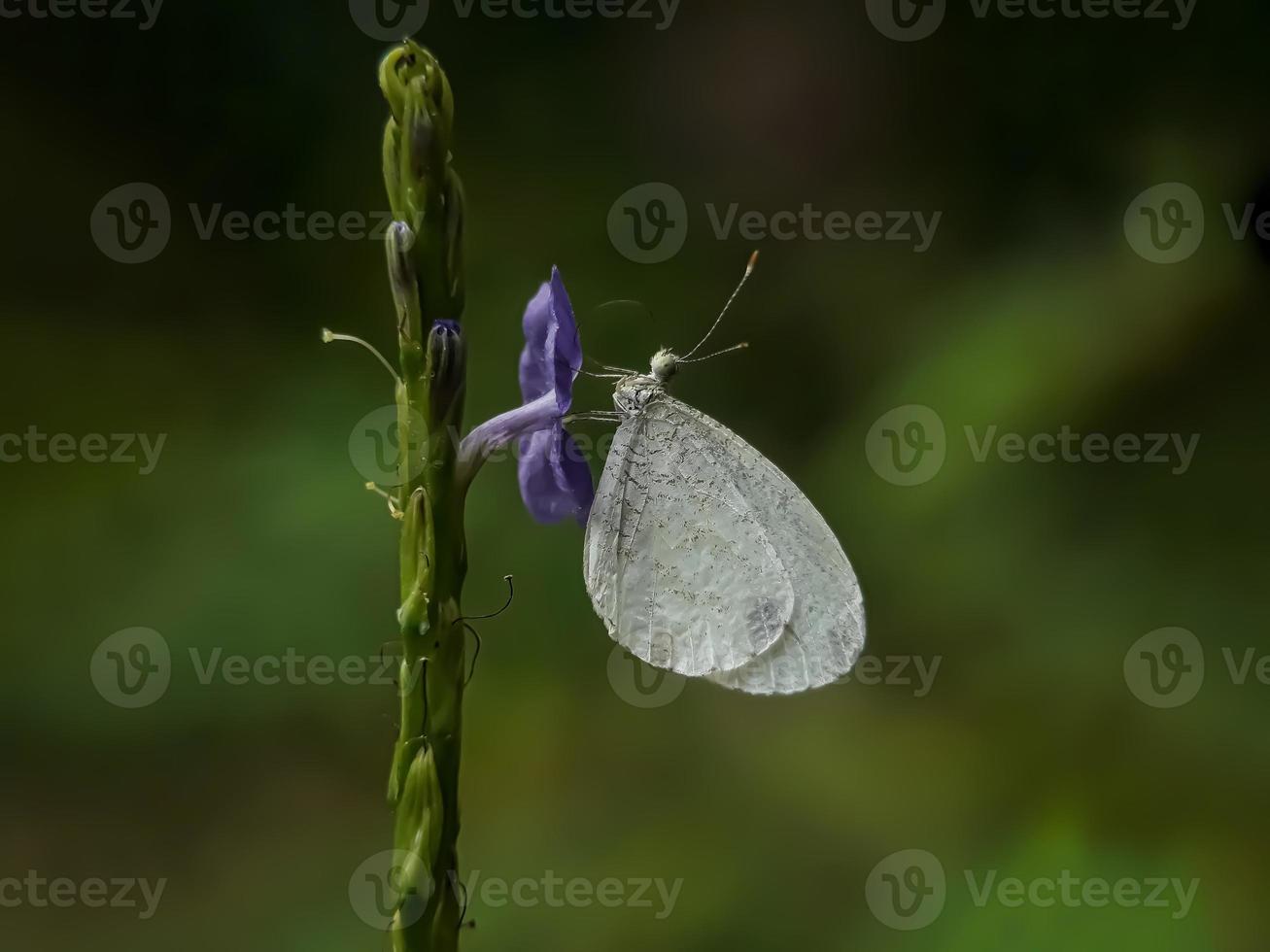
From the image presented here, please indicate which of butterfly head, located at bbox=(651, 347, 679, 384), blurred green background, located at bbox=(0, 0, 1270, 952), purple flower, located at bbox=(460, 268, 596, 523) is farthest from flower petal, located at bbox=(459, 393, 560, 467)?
blurred green background, located at bbox=(0, 0, 1270, 952)

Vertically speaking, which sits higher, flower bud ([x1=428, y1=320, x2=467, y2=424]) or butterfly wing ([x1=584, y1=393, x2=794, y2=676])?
flower bud ([x1=428, y1=320, x2=467, y2=424])

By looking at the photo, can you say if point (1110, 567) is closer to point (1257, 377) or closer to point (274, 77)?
point (1257, 377)

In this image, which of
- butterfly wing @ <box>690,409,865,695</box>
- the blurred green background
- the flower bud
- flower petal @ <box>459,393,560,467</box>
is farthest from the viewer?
the blurred green background

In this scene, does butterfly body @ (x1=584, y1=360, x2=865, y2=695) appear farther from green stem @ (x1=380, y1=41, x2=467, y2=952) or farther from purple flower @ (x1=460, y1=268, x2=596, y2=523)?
green stem @ (x1=380, y1=41, x2=467, y2=952)

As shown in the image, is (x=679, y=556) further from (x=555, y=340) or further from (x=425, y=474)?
(x=425, y=474)

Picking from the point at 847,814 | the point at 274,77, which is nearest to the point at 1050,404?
the point at 847,814

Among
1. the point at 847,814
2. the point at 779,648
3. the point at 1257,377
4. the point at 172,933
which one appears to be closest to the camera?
the point at 779,648

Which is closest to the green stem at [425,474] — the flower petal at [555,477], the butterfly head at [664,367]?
the flower petal at [555,477]
